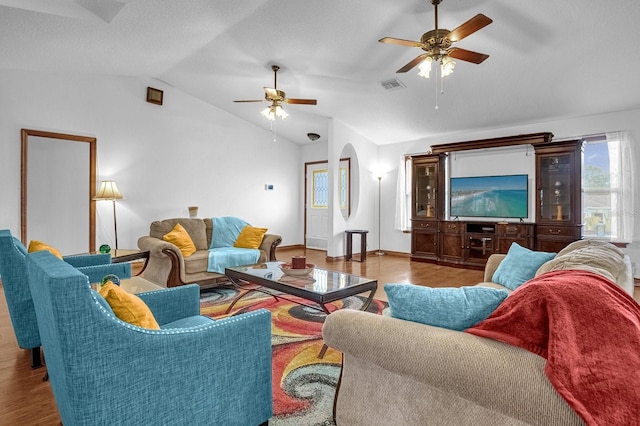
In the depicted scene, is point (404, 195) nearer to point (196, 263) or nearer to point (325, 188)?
point (325, 188)

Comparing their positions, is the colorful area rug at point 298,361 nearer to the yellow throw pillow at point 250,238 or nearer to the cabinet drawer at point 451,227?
the yellow throw pillow at point 250,238

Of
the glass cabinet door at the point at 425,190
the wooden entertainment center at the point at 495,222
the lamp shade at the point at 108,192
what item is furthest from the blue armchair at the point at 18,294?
the glass cabinet door at the point at 425,190

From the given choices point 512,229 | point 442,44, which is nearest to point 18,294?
point 442,44

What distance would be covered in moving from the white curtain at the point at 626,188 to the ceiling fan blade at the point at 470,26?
3616mm

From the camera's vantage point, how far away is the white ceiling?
3.38 meters

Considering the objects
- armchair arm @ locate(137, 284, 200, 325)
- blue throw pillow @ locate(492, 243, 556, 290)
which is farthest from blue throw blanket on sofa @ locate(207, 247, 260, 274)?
blue throw pillow @ locate(492, 243, 556, 290)

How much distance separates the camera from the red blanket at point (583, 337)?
0.88 metres

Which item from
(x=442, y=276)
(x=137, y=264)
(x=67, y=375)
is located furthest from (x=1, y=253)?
(x=442, y=276)

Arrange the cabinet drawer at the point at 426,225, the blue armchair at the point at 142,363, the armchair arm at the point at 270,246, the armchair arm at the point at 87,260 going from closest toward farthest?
1. the blue armchair at the point at 142,363
2. the armchair arm at the point at 87,260
3. the armchair arm at the point at 270,246
4. the cabinet drawer at the point at 426,225

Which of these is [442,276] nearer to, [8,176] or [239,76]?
[239,76]

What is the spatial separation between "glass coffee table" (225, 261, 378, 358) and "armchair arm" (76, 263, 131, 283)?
85 centimetres

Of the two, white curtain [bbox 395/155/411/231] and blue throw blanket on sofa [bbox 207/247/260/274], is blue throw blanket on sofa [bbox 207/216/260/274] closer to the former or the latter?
blue throw blanket on sofa [bbox 207/247/260/274]

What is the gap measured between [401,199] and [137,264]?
505 cm

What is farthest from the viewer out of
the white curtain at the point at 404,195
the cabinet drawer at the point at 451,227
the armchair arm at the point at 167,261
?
the white curtain at the point at 404,195
